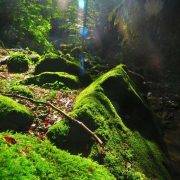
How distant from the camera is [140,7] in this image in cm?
2148

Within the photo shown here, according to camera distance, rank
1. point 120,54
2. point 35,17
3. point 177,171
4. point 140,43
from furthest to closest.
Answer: point 120,54
point 140,43
point 35,17
point 177,171

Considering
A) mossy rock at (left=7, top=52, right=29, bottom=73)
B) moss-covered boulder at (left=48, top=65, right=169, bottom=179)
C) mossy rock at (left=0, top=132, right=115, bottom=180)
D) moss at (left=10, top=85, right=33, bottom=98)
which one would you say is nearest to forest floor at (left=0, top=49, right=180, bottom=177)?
moss at (left=10, top=85, right=33, bottom=98)

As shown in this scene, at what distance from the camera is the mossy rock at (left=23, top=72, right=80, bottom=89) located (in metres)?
10.8

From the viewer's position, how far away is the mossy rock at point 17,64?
13364 millimetres

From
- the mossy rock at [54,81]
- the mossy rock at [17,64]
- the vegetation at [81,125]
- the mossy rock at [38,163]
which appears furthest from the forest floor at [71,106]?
the mossy rock at [38,163]

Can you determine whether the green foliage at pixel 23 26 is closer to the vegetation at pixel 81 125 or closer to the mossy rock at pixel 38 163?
the vegetation at pixel 81 125

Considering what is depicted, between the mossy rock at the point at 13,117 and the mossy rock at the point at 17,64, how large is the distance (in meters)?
6.08

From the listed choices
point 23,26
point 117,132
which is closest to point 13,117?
point 117,132

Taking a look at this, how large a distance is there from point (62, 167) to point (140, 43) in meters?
23.5

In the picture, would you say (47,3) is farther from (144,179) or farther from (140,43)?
(144,179)

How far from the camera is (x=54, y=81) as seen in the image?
36.4ft

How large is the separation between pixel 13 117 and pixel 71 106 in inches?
83.7

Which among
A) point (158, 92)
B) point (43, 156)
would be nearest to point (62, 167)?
point (43, 156)

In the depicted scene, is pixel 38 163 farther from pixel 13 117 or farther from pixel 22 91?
pixel 22 91
